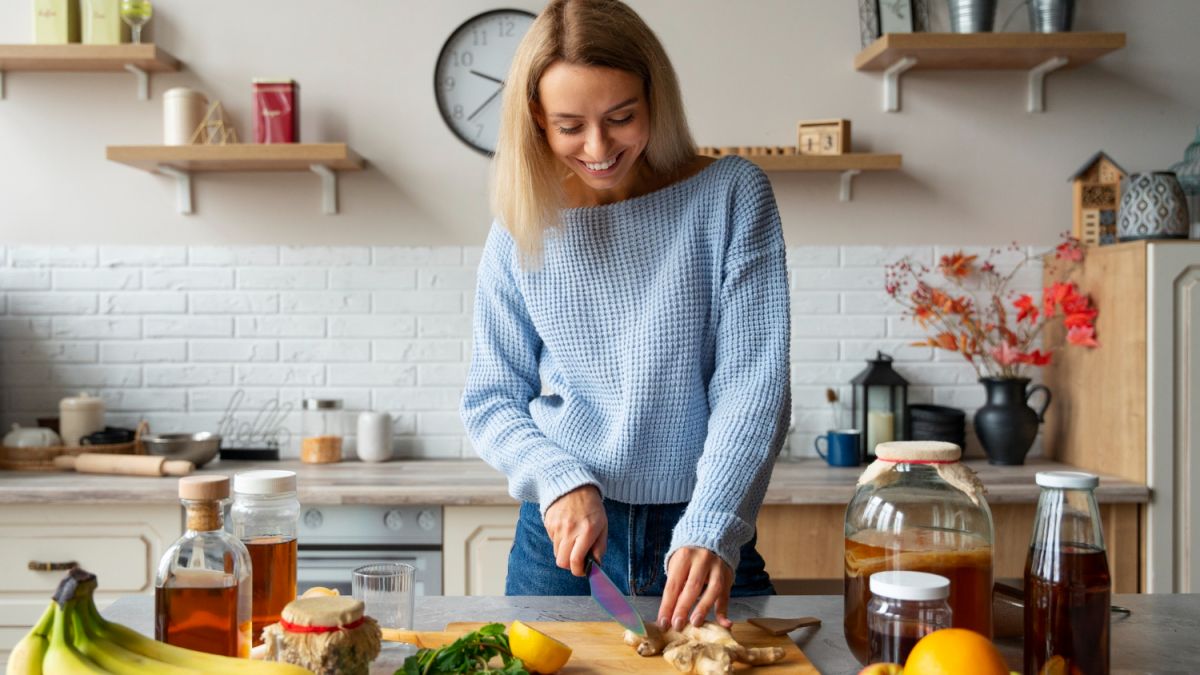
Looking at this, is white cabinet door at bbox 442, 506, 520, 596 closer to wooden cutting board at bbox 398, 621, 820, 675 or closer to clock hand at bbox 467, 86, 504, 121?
clock hand at bbox 467, 86, 504, 121

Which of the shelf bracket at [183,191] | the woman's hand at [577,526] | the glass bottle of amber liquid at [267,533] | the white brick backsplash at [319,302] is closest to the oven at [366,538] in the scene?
the white brick backsplash at [319,302]

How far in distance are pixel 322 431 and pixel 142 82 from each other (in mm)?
1199

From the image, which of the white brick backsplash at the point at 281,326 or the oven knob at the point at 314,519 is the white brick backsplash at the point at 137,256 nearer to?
the white brick backsplash at the point at 281,326

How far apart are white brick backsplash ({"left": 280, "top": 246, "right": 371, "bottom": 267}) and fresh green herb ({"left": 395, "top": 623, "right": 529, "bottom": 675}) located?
246cm

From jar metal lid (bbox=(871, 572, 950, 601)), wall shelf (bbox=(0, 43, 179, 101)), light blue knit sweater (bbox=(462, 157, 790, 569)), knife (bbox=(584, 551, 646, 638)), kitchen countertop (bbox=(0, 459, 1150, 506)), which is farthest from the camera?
wall shelf (bbox=(0, 43, 179, 101))

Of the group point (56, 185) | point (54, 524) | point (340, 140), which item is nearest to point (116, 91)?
point (56, 185)

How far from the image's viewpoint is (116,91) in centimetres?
352

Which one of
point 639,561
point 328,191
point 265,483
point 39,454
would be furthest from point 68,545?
point 265,483

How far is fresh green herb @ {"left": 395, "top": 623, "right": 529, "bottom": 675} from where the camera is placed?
114 centimetres

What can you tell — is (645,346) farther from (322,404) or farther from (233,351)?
(233,351)

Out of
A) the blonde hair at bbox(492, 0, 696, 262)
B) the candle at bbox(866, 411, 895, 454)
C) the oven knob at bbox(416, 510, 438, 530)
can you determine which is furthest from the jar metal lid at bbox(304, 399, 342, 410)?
the blonde hair at bbox(492, 0, 696, 262)

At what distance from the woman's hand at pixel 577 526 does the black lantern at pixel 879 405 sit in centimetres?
194

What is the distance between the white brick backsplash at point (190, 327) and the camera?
353 cm

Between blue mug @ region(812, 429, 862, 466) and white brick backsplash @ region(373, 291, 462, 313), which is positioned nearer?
blue mug @ region(812, 429, 862, 466)
